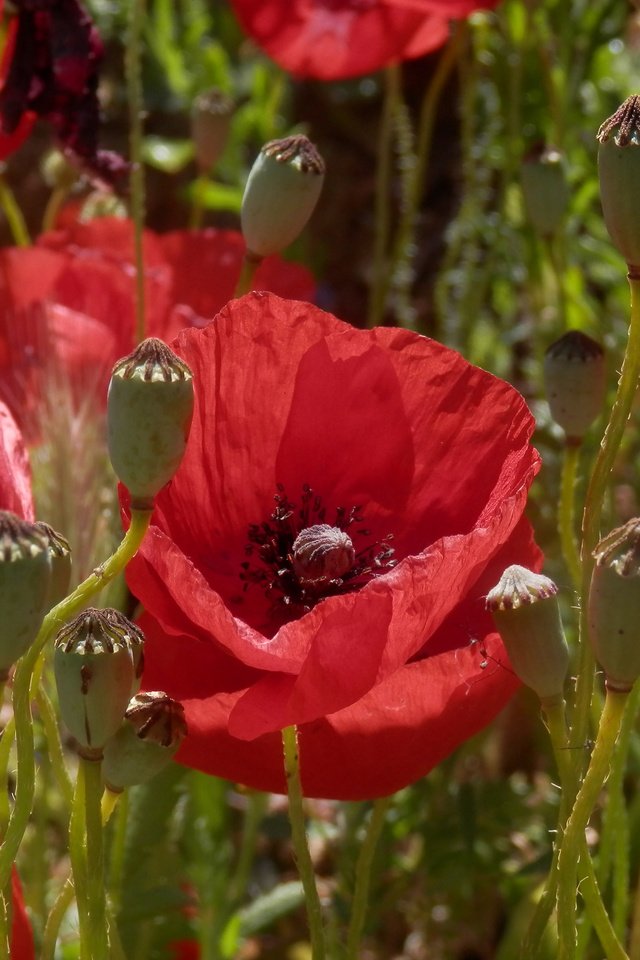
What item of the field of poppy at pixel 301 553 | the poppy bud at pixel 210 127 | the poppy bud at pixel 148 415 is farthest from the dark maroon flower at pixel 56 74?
the poppy bud at pixel 148 415

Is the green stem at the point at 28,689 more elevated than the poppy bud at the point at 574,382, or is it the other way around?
the poppy bud at the point at 574,382

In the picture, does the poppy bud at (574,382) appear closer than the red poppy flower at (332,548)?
A: No

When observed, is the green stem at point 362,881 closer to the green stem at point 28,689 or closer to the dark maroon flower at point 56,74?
the green stem at point 28,689

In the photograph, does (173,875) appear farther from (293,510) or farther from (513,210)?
(513,210)

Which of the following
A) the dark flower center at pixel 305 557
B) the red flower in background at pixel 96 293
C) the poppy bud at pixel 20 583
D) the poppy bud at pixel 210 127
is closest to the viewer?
the poppy bud at pixel 20 583

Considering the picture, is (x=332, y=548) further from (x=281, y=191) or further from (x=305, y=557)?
(x=281, y=191)

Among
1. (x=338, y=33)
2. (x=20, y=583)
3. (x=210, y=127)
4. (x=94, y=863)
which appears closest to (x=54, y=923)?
(x=94, y=863)

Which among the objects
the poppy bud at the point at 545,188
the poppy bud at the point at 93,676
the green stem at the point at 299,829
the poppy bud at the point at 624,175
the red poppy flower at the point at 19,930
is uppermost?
the poppy bud at the point at 624,175
